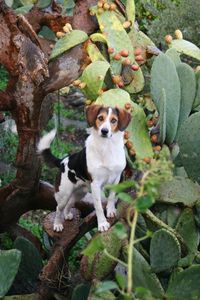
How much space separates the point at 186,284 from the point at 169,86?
0.73 m

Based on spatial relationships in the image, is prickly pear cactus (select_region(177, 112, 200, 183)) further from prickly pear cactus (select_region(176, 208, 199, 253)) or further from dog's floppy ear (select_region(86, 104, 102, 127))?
dog's floppy ear (select_region(86, 104, 102, 127))

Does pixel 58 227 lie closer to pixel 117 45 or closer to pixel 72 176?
pixel 72 176

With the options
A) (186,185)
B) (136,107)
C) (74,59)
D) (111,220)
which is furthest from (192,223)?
(74,59)

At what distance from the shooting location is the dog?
1.92m

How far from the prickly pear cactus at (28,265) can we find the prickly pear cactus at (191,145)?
2.86ft

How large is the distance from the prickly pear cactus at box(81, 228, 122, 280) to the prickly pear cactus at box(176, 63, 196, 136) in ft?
1.76

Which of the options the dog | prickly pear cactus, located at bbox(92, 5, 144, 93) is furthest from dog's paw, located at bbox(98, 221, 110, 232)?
prickly pear cactus, located at bbox(92, 5, 144, 93)

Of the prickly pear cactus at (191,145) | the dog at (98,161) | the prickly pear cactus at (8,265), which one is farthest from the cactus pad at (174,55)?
the prickly pear cactus at (8,265)

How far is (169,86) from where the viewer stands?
2148mm

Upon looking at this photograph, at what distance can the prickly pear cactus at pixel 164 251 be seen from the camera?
5.96 ft

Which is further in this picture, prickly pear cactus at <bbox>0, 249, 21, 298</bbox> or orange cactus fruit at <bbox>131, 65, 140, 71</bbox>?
orange cactus fruit at <bbox>131, 65, 140, 71</bbox>

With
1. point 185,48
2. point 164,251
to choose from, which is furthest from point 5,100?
point 164,251

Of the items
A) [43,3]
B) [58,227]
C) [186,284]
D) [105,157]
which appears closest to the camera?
[186,284]

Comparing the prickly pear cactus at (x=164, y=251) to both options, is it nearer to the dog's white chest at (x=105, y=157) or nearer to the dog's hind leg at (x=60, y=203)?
the dog's white chest at (x=105, y=157)
